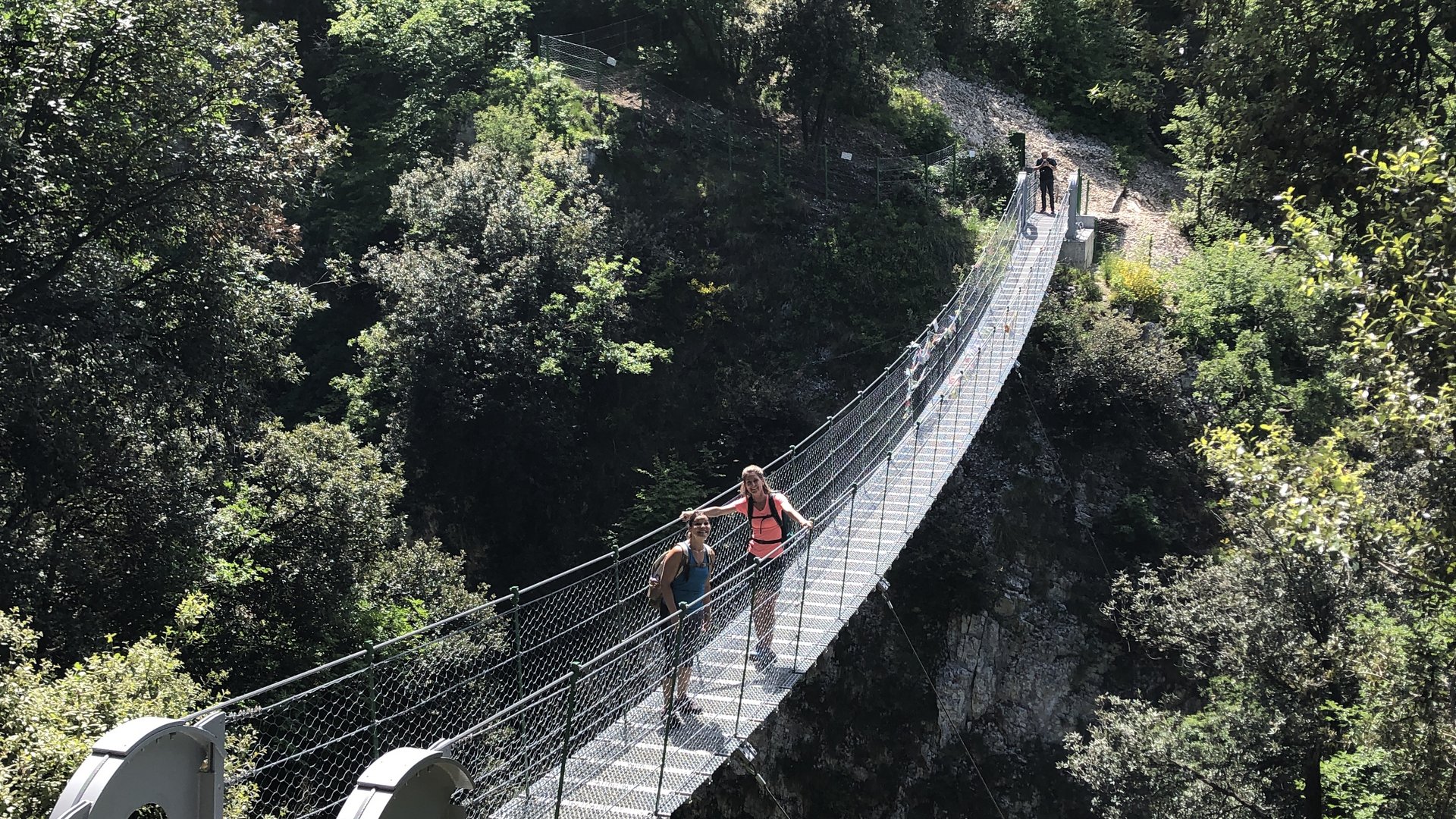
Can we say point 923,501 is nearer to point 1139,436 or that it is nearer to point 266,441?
point 266,441

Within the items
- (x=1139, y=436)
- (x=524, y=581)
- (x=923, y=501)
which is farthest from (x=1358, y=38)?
(x=524, y=581)

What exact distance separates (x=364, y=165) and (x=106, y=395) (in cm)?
849

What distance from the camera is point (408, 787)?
2.48 meters

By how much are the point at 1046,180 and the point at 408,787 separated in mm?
11976

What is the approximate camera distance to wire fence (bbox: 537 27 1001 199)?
575 inches

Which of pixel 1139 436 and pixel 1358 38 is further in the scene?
pixel 1139 436

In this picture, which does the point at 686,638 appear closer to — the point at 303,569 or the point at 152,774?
the point at 152,774

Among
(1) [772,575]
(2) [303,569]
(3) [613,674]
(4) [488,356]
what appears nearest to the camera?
(3) [613,674]

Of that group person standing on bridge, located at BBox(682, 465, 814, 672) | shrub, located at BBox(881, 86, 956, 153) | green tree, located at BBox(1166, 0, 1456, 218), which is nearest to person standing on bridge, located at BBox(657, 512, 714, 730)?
person standing on bridge, located at BBox(682, 465, 814, 672)

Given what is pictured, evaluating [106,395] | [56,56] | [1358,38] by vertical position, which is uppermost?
[1358,38]

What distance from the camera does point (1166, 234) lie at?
50.2ft

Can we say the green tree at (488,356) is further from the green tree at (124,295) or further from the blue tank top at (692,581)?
the blue tank top at (692,581)

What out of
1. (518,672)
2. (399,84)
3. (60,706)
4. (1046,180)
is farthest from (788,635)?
(399,84)

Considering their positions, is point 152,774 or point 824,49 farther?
point 824,49
